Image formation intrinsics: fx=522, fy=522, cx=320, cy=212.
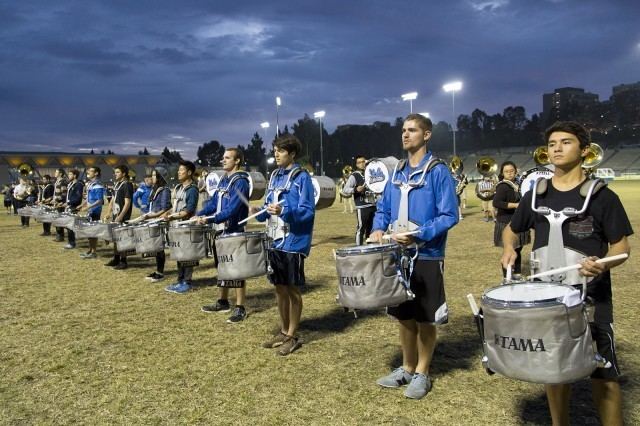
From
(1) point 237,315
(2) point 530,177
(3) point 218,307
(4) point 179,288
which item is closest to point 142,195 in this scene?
(4) point 179,288

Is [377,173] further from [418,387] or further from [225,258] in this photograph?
[418,387]

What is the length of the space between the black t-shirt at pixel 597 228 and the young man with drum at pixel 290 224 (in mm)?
2477

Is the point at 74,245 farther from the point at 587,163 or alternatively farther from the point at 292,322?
the point at 587,163

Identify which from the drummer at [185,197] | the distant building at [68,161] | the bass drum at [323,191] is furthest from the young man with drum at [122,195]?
the distant building at [68,161]

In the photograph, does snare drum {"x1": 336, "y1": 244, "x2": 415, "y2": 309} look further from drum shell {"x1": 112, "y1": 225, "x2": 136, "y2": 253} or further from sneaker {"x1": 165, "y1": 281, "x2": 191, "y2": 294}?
drum shell {"x1": 112, "y1": 225, "x2": 136, "y2": 253}

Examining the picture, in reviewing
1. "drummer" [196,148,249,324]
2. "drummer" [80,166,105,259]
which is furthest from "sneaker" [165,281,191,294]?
"drummer" [80,166,105,259]

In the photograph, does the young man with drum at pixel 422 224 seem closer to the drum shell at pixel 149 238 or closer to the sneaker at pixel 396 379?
the sneaker at pixel 396 379

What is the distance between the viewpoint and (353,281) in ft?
12.1

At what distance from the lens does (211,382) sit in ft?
14.6

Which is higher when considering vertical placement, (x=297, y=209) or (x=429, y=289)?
(x=297, y=209)

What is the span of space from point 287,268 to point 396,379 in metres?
1.46

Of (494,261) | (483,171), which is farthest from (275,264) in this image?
(483,171)

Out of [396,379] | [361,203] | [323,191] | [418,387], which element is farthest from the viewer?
[361,203]

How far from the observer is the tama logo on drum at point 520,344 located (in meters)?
2.47
